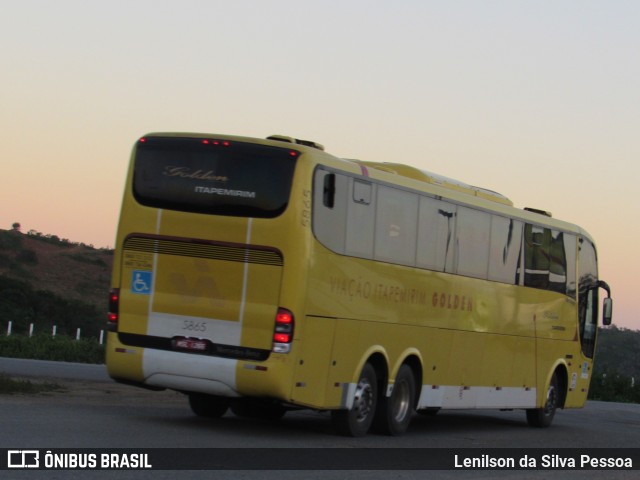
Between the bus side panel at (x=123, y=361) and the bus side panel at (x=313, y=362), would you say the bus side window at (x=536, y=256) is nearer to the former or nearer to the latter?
the bus side panel at (x=313, y=362)

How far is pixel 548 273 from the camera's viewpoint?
985 inches

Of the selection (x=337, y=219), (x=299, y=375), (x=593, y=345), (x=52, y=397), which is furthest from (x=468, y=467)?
(x=593, y=345)

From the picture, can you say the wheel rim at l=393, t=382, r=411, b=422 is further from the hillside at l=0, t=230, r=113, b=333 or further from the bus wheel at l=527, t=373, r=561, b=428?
the hillside at l=0, t=230, r=113, b=333

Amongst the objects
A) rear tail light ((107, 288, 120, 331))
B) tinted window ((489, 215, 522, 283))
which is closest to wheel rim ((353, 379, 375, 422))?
rear tail light ((107, 288, 120, 331))

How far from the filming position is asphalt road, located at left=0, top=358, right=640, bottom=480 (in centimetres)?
1445

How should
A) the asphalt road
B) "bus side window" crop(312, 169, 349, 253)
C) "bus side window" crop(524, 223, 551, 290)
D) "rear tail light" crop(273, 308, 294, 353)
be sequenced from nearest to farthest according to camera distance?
the asphalt road → "rear tail light" crop(273, 308, 294, 353) → "bus side window" crop(312, 169, 349, 253) → "bus side window" crop(524, 223, 551, 290)

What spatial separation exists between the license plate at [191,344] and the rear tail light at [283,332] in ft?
2.95

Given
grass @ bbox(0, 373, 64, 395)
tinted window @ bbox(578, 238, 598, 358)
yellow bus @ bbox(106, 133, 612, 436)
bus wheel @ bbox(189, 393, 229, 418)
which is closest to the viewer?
yellow bus @ bbox(106, 133, 612, 436)

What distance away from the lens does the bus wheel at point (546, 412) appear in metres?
25.4

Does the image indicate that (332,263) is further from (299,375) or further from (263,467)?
(263,467)

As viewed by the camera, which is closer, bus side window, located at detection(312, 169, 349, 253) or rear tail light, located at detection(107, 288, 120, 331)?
bus side window, located at detection(312, 169, 349, 253)

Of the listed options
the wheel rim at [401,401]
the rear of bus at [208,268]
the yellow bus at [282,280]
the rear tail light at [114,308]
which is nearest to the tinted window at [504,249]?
the yellow bus at [282,280]

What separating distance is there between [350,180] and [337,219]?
668 millimetres

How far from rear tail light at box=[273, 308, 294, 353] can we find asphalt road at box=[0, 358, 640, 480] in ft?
3.73
